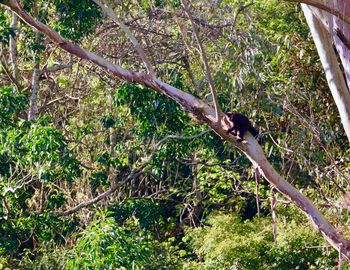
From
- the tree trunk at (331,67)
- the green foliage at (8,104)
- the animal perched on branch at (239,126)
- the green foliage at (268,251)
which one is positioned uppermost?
the tree trunk at (331,67)

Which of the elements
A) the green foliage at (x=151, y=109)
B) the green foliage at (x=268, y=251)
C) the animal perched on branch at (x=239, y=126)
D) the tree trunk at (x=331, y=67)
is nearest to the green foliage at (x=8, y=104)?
the green foliage at (x=151, y=109)

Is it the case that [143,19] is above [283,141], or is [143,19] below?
above

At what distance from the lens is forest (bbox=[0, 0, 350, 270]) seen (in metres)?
7.58

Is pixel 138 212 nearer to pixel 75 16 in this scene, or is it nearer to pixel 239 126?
pixel 75 16

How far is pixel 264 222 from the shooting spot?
10188 millimetres

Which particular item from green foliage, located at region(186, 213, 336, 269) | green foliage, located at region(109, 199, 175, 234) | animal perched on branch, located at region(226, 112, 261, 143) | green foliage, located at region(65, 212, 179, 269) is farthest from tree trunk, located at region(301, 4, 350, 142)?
green foliage, located at region(109, 199, 175, 234)

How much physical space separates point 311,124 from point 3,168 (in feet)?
11.5

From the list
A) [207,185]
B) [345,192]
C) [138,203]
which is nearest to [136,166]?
[138,203]

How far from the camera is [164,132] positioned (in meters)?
8.41

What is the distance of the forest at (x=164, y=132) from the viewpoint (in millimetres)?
7578

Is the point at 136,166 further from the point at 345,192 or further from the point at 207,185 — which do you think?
the point at 345,192

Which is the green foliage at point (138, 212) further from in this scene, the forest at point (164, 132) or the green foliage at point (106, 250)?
the green foliage at point (106, 250)

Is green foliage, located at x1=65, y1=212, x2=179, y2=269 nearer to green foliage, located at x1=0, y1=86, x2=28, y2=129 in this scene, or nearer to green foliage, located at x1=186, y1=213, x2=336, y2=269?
green foliage, located at x1=0, y1=86, x2=28, y2=129

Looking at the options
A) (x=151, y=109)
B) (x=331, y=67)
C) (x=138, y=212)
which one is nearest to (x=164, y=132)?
(x=151, y=109)
